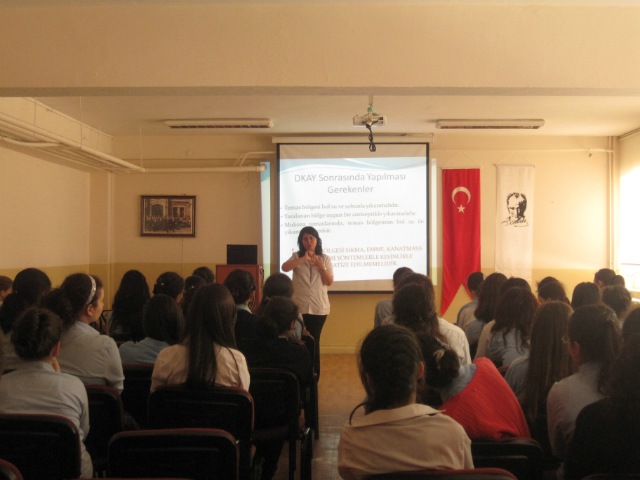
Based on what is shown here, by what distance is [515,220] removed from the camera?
6684mm

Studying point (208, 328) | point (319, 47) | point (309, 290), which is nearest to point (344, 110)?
point (309, 290)

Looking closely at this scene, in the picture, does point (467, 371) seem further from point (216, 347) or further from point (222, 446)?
point (216, 347)

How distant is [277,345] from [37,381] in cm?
110

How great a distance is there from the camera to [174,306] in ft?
8.23

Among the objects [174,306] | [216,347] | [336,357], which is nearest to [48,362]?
[216,347]

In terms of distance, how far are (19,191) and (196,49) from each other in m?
3.29

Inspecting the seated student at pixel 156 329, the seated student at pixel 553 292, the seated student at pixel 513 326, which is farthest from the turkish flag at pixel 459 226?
the seated student at pixel 156 329

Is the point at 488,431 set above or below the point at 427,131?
below

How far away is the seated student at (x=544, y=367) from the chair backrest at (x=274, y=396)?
996 millimetres

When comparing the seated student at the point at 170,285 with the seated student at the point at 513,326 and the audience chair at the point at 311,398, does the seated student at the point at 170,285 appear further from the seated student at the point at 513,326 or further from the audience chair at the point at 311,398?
the seated student at the point at 513,326

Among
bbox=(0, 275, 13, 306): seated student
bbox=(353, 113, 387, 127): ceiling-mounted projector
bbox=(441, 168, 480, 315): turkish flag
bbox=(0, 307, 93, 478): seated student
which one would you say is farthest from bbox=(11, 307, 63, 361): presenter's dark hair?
bbox=(441, 168, 480, 315): turkish flag

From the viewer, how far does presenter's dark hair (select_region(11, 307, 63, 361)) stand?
5.52ft

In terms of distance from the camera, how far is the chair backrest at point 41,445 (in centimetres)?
151

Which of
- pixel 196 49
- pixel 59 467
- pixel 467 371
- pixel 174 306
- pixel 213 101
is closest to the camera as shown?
pixel 59 467
